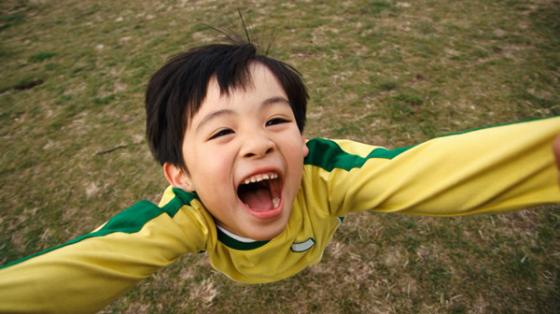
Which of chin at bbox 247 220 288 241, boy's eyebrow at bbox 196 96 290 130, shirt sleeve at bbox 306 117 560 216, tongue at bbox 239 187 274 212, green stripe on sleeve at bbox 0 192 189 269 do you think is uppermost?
boy's eyebrow at bbox 196 96 290 130

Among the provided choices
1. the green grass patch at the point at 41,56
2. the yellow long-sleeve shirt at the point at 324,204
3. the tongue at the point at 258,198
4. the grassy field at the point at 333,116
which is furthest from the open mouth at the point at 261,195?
the green grass patch at the point at 41,56

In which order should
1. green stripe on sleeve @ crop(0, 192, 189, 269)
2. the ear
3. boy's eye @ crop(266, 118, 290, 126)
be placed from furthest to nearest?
the ear, boy's eye @ crop(266, 118, 290, 126), green stripe on sleeve @ crop(0, 192, 189, 269)

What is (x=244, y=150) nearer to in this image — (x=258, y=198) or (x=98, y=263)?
(x=258, y=198)

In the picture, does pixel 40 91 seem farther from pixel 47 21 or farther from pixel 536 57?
pixel 536 57

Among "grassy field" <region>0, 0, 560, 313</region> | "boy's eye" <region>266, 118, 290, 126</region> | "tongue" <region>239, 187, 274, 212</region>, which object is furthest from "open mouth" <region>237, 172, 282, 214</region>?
"grassy field" <region>0, 0, 560, 313</region>

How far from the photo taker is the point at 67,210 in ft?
8.75

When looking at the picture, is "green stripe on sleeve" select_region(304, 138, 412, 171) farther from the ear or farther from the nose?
the ear

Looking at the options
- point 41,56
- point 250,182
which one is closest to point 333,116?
point 250,182

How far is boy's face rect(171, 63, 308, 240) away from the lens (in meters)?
1.15

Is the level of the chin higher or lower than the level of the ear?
lower

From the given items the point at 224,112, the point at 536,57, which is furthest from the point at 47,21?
the point at 536,57

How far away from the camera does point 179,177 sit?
145 centimetres

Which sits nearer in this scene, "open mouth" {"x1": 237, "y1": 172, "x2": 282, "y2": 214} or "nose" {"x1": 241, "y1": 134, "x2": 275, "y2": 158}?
"nose" {"x1": 241, "y1": 134, "x2": 275, "y2": 158}

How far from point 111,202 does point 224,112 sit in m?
1.95
